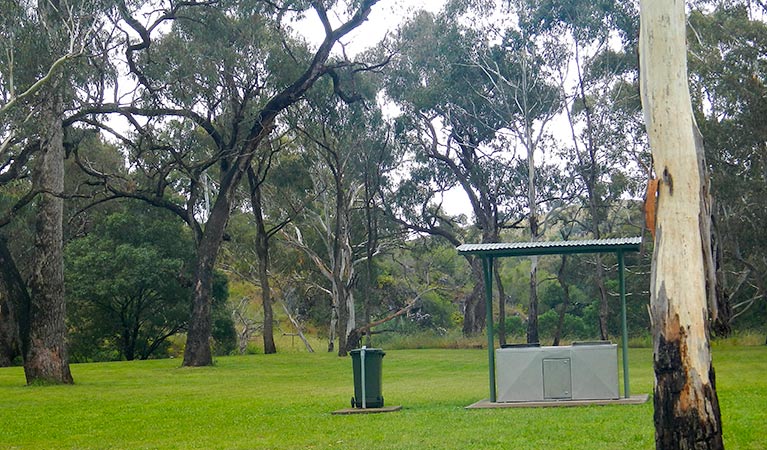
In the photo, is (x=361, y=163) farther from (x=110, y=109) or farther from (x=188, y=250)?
(x=110, y=109)

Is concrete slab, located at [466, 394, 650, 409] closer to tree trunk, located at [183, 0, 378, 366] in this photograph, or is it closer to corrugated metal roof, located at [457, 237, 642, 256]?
corrugated metal roof, located at [457, 237, 642, 256]

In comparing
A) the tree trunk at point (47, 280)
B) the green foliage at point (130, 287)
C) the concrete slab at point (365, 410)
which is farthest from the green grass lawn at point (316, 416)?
the green foliage at point (130, 287)

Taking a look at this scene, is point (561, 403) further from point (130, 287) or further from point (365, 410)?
point (130, 287)

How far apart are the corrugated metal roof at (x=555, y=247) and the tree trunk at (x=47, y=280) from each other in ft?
39.3

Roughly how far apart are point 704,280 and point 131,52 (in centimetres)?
2275

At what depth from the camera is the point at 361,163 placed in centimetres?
4266

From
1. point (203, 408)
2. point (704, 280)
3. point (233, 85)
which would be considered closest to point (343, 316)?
point (233, 85)

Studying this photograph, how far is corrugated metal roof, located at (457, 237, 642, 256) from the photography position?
1398 centimetres

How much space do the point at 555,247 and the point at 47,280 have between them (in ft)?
43.2

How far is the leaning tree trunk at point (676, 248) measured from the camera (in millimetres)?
7871

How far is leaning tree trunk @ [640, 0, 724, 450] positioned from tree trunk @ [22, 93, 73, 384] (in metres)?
16.8

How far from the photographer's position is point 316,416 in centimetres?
1425

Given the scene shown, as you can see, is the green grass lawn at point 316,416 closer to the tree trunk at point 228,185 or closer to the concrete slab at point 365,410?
the concrete slab at point 365,410

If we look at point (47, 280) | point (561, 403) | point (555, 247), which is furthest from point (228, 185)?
point (561, 403)
